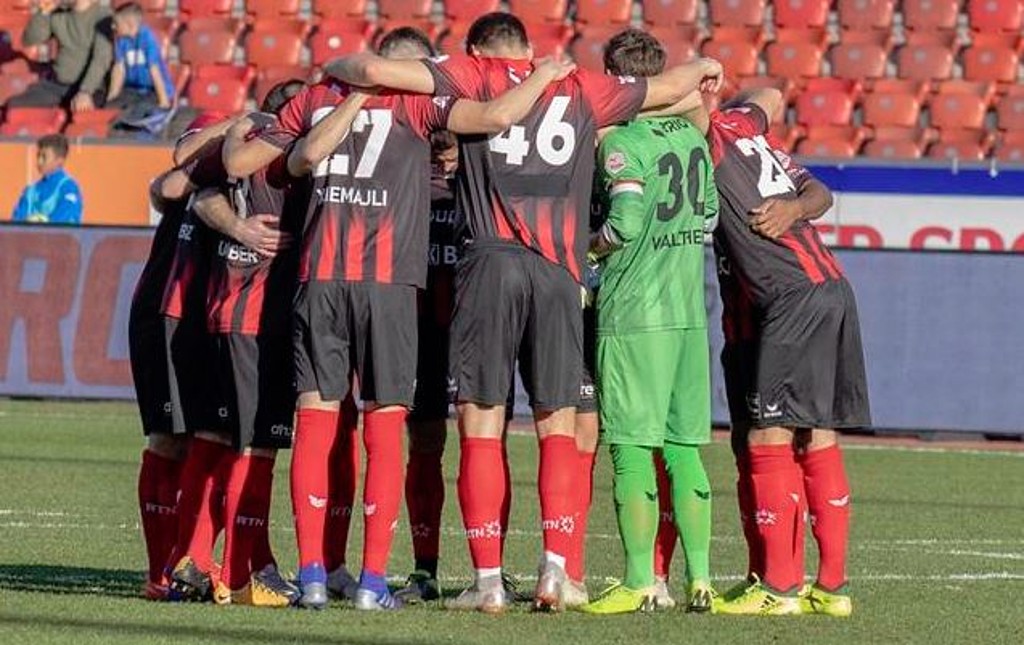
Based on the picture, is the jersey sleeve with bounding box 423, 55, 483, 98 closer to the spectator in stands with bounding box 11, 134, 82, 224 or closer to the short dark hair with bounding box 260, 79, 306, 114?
the short dark hair with bounding box 260, 79, 306, 114

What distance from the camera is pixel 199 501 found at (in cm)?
932

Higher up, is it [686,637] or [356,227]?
[356,227]

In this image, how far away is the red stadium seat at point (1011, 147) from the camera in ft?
73.6

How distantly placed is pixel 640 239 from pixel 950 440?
10.2 m

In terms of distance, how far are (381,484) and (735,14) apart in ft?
56.9

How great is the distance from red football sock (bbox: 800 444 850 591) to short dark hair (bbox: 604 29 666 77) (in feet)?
5.26

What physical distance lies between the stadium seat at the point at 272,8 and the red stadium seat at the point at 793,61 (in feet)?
17.4

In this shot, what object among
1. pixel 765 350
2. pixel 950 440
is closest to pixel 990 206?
pixel 950 440

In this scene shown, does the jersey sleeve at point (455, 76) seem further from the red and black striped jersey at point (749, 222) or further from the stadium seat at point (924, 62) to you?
the stadium seat at point (924, 62)

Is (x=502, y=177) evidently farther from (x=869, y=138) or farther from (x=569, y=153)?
(x=869, y=138)

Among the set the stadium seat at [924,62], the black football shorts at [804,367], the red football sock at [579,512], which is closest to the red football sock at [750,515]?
the black football shorts at [804,367]

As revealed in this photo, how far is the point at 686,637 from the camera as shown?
818cm

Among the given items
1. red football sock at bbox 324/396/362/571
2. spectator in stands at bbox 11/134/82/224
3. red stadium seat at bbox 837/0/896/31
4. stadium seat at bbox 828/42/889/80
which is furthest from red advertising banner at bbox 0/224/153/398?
red football sock at bbox 324/396/362/571

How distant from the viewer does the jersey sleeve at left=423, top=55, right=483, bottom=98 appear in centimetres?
870
